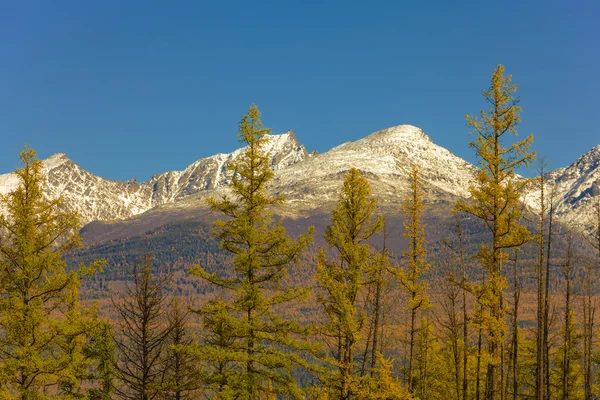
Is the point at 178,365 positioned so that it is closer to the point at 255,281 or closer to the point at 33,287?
the point at 255,281

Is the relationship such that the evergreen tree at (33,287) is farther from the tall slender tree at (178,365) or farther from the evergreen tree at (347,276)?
the evergreen tree at (347,276)

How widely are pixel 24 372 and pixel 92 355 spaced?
4.69 metres

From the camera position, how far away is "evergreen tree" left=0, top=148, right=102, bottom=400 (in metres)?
21.0

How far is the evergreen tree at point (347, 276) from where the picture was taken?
25484 millimetres

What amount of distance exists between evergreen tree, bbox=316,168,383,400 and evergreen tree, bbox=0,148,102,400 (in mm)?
10030

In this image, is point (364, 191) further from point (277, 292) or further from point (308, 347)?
point (308, 347)

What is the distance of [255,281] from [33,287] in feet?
27.5

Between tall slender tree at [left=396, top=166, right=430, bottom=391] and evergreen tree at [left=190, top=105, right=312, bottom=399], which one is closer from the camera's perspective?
evergreen tree at [left=190, top=105, right=312, bottom=399]

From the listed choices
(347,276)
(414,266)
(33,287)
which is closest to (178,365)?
(33,287)

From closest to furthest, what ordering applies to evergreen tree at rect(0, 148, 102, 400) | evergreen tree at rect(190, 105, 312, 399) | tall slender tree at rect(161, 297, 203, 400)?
evergreen tree at rect(0, 148, 102, 400)
evergreen tree at rect(190, 105, 312, 399)
tall slender tree at rect(161, 297, 203, 400)

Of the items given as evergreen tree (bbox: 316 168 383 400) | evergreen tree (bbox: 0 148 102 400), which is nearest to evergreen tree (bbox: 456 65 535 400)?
evergreen tree (bbox: 316 168 383 400)

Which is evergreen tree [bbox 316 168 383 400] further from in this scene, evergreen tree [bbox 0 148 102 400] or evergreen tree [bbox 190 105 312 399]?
evergreen tree [bbox 0 148 102 400]

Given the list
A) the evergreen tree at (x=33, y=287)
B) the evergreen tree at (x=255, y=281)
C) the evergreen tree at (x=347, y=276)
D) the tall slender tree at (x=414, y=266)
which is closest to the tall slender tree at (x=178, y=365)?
the evergreen tree at (x=255, y=281)

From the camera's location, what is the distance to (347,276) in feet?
89.1
